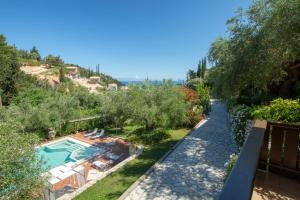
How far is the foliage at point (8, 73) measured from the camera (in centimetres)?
2714

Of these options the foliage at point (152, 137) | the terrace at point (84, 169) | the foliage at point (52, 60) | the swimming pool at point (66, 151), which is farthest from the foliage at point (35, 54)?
the foliage at point (152, 137)

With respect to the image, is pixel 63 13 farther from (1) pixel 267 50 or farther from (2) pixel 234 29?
(1) pixel 267 50

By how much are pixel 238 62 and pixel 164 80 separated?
21.0 ft

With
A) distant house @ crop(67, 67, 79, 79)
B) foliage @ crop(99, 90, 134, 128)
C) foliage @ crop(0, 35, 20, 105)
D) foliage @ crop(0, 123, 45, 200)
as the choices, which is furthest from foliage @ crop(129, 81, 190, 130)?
distant house @ crop(67, 67, 79, 79)

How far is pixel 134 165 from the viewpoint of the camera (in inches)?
339

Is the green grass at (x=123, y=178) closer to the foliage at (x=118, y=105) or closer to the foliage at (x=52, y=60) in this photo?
the foliage at (x=118, y=105)

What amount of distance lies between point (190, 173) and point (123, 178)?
2677 millimetres

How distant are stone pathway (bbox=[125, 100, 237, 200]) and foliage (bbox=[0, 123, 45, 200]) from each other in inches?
112

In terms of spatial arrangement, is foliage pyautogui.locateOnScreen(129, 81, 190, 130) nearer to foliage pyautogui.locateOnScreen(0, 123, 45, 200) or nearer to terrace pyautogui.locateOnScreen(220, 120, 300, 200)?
foliage pyautogui.locateOnScreen(0, 123, 45, 200)

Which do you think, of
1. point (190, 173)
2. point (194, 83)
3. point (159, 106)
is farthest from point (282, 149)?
point (194, 83)

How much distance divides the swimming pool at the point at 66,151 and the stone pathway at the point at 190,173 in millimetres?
5939

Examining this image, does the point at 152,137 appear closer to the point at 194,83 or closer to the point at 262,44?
the point at 262,44

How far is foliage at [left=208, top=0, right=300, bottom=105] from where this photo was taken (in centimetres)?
700

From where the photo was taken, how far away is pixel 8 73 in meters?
27.7
